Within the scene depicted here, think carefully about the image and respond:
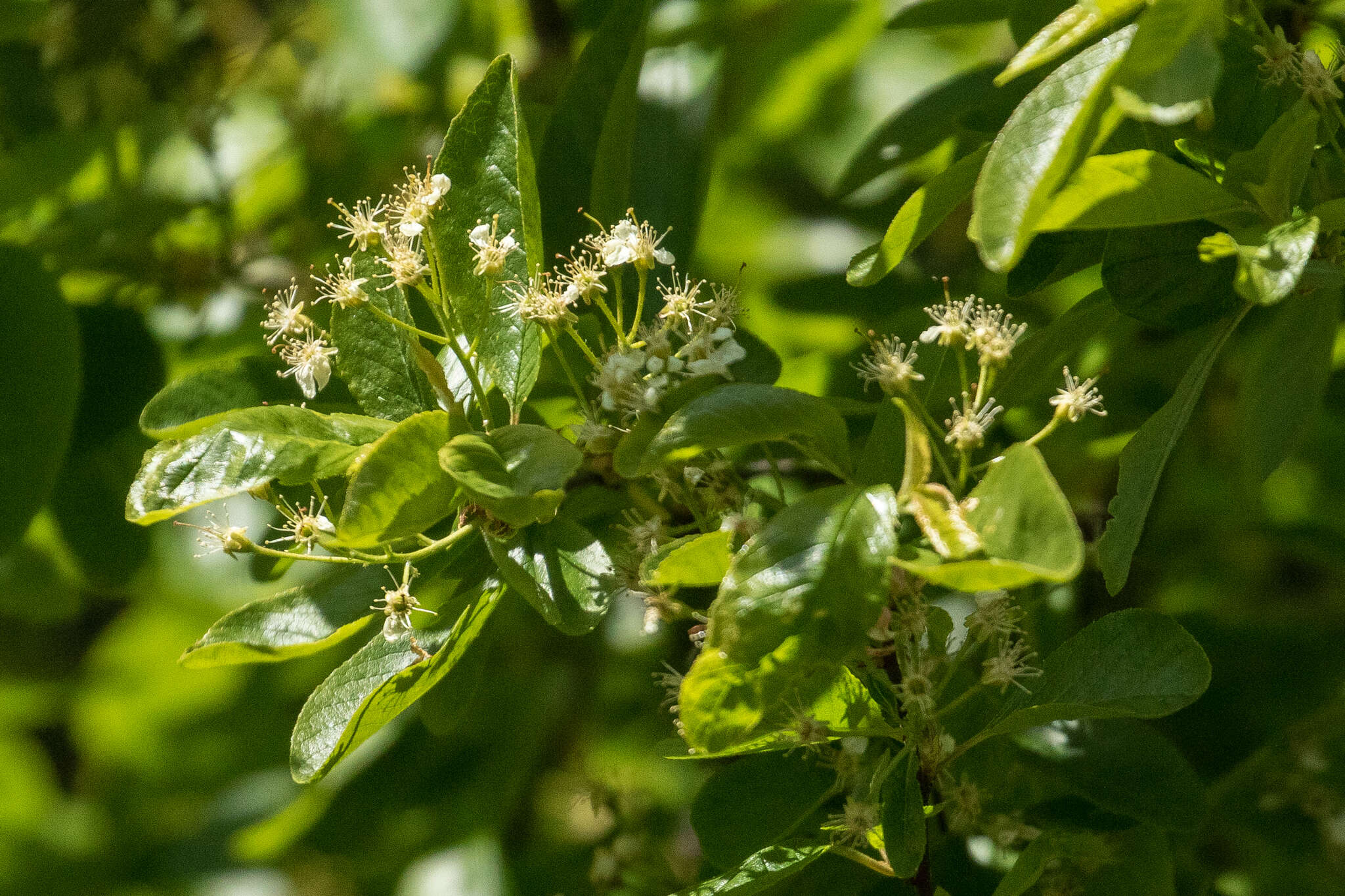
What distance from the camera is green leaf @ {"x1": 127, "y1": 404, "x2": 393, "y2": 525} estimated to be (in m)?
0.84

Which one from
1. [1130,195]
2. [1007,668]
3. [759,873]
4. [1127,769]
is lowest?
[1127,769]

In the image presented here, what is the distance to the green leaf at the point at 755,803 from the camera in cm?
102

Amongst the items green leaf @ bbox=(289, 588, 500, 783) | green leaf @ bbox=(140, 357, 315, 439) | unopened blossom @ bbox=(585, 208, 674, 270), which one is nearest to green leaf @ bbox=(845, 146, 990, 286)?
unopened blossom @ bbox=(585, 208, 674, 270)

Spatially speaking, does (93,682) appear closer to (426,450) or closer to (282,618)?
(282,618)

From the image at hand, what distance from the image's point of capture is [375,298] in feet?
3.37

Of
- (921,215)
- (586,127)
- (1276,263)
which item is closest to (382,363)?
(586,127)

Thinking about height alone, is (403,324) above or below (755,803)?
above

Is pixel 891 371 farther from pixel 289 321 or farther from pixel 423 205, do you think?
pixel 289 321

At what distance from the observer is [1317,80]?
886mm

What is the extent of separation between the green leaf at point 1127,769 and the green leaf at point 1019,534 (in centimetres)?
52

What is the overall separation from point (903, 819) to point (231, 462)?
0.54 metres

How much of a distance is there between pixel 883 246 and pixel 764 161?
1295 millimetres

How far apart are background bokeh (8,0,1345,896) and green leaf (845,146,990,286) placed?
338 mm

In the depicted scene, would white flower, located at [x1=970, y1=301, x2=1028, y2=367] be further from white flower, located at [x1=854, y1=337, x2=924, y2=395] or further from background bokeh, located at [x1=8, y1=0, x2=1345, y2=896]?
background bokeh, located at [x1=8, y1=0, x2=1345, y2=896]
